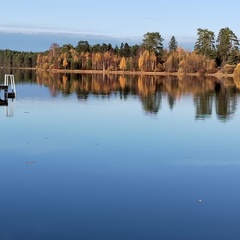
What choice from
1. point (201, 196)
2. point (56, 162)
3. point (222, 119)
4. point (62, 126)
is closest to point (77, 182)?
point (56, 162)

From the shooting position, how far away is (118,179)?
40.4 ft

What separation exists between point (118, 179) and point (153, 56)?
103 m

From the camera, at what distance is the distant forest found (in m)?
106

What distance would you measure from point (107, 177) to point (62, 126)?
9564 mm

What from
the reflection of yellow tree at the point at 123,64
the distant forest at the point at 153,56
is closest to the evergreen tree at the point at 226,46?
the distant forest at the point at 153,56

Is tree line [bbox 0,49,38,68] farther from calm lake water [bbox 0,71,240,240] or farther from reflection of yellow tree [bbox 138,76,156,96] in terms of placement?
calm lake water [bbox 0,71,240,240]

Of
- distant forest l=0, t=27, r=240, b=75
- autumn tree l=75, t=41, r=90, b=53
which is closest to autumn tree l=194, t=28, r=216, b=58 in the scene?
distant forest l=0, t=27, r=240, b=75

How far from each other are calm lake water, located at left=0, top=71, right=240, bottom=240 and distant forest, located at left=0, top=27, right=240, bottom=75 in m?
81.0

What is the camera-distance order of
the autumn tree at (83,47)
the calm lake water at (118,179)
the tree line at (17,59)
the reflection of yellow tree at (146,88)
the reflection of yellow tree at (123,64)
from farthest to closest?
1. the tree line at (17,59)
2. the autumn tree at (83,47)
3. the reflection of yellow tree at (123,64)
4. the reflection of yellow tree at (146,88)
5. the calm lake water at (118,179)

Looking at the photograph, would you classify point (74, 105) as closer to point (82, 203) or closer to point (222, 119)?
point (222, 119)

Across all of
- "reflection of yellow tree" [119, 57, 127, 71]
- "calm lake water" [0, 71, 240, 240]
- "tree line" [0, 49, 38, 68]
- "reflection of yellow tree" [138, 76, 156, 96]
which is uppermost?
"tree line" [0, 49, 38, 68]

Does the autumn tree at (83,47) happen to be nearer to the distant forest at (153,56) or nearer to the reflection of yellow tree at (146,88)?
the distant forest at (153,56)

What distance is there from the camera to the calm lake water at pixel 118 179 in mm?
8938

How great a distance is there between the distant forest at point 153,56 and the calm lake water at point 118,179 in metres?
81.0
